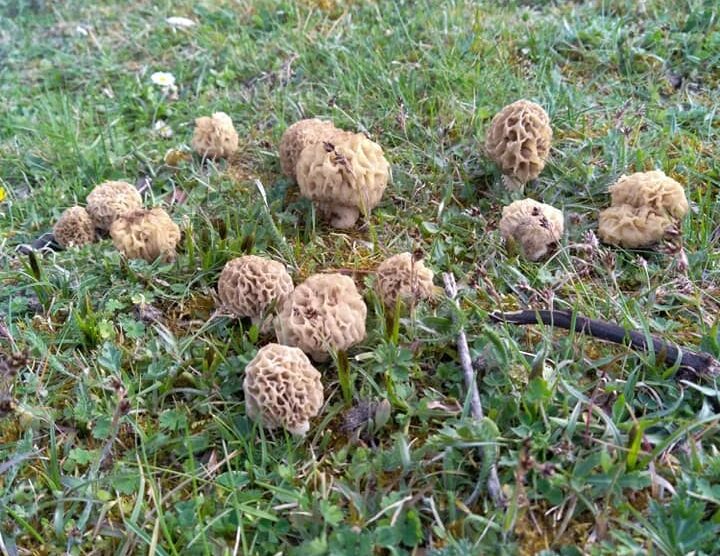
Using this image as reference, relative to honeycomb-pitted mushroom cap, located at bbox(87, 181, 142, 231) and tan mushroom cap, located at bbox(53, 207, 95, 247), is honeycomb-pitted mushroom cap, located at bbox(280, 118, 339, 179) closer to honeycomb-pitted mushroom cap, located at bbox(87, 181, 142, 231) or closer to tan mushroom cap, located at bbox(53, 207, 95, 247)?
honeycomb-pitted mushroom cap, located at bbox(87, 181, 142, 231)

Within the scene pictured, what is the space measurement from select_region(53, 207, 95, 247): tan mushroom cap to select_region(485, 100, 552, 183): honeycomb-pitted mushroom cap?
2184 millimetres

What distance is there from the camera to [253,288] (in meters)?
2.87

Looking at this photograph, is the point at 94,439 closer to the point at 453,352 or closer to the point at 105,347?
the point at 105,347

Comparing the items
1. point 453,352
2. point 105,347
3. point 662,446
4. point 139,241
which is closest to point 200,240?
point 139,241

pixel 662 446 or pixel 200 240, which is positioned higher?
pixel 662 446

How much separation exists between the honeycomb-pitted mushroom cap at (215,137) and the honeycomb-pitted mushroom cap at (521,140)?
1.64m

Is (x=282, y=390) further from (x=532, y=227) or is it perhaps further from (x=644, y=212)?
(x=644, y=212)

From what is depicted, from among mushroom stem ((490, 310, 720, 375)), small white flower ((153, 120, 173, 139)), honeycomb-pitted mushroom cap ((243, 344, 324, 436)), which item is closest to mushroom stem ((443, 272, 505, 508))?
mushroom stem ((490, 310, 720, 375))

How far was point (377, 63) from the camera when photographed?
4648 millimetres

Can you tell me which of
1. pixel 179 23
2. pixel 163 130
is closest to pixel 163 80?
pixel 163 130

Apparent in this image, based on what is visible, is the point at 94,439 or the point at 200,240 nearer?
the point at 94,439

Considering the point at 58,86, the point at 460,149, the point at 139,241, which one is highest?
the point at 460,149

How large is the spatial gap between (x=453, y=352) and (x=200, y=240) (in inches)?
58.7

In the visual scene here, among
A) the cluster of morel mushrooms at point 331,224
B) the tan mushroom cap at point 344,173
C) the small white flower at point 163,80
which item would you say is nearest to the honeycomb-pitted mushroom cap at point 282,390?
the cluster of morel mushrooms at point 331,224
